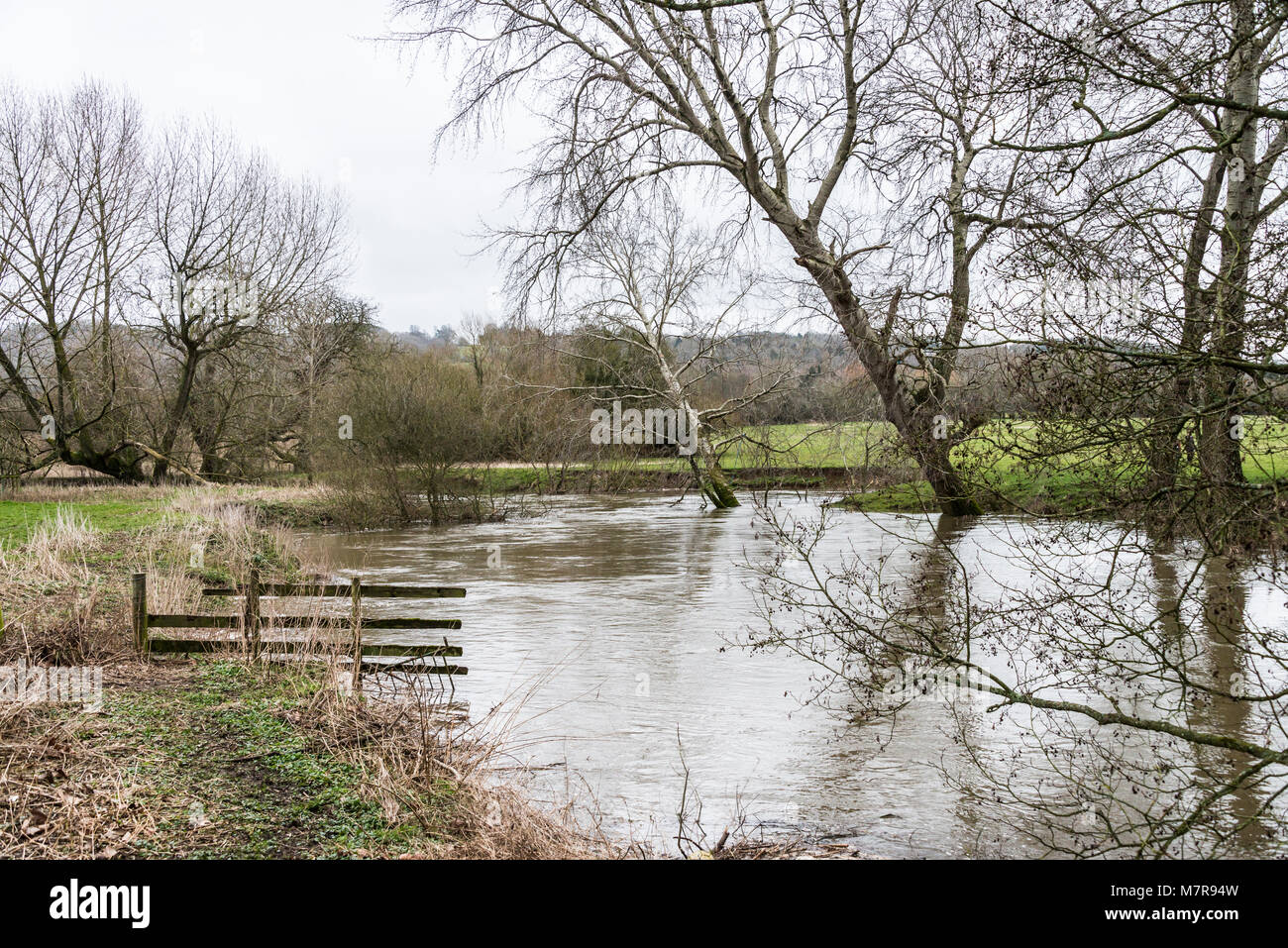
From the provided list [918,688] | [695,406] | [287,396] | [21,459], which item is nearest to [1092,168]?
[918,688]

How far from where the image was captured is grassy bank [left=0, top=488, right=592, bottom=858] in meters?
5.25

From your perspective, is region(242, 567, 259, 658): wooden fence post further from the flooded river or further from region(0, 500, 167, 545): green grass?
region(0, 500, 167, 545): green grass

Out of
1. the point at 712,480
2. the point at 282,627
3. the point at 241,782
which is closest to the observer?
the point at 241,782

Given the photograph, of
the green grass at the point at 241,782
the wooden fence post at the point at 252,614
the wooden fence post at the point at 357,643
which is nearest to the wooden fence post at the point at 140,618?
the wooden fence post at the point at 252,614

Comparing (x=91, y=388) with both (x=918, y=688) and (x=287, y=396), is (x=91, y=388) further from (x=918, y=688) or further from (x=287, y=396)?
(x=918, y=688)

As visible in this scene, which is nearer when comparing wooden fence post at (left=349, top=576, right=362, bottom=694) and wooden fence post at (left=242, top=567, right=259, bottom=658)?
wooden fence post at (left=349, top=576, right=362, bottom=694)

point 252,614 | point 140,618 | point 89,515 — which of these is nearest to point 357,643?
point 252,614

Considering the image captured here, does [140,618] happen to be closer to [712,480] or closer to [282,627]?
[282,627]

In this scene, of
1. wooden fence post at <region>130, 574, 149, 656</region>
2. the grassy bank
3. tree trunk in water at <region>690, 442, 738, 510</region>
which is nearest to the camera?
the grassy bank

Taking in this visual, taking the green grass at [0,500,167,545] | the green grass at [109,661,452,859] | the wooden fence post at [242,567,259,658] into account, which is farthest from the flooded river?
the green grass at [0,500,167,545]

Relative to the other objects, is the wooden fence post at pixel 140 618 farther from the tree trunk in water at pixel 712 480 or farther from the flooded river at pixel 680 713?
the tree trunk in water at pixel 712 480

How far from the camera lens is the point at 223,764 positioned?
6.38 meters
